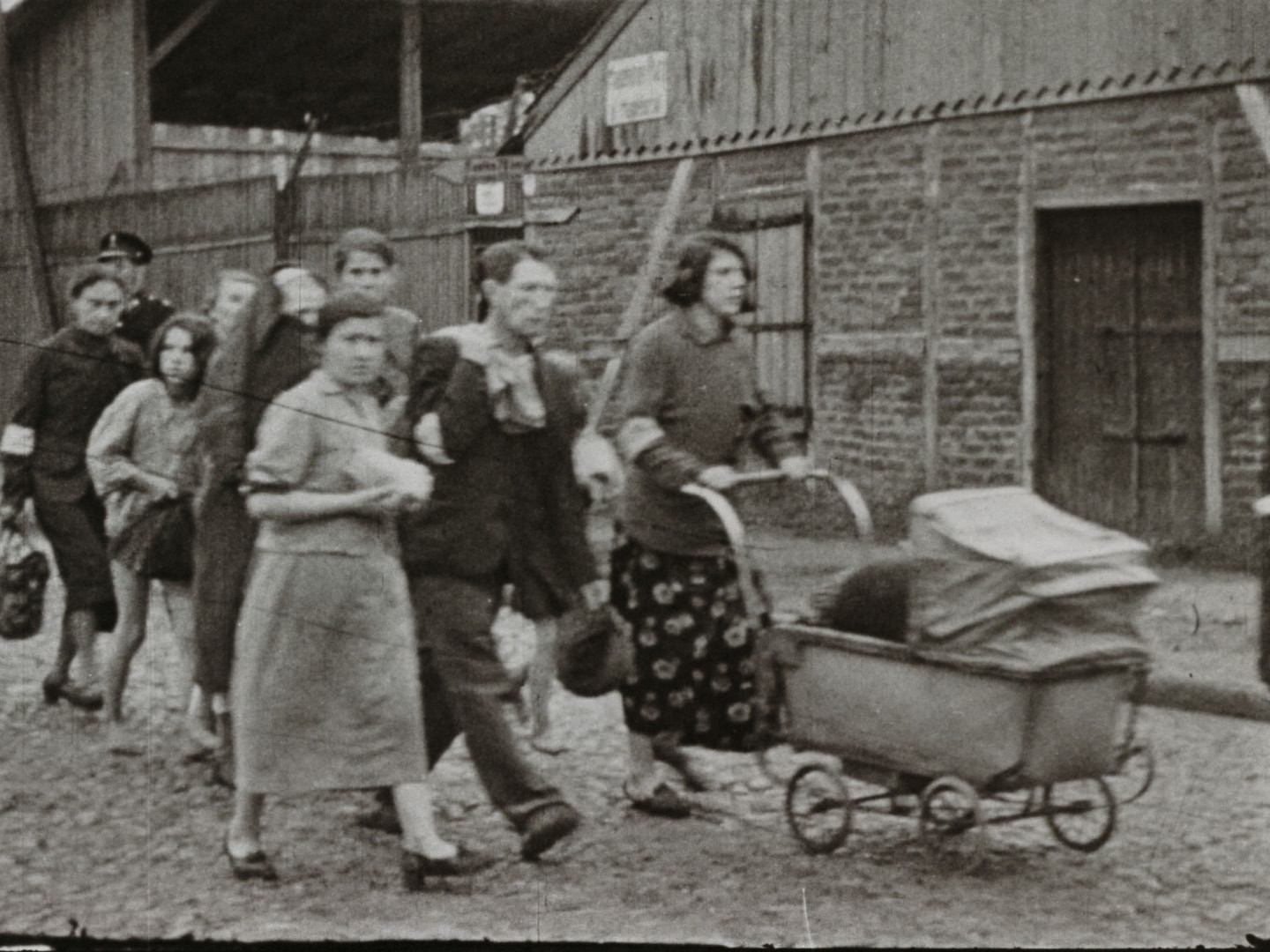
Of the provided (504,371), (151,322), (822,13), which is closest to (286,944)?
(504,371)

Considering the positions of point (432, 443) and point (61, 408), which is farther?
point (61, 408)

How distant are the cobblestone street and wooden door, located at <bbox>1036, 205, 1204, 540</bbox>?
5087mm

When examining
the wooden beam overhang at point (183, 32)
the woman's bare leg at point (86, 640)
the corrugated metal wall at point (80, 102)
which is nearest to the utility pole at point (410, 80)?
the wooden beam overhang at point (183, 32)

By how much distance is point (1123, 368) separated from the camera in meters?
13.2

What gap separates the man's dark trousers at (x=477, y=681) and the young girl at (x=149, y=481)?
1.96 metres

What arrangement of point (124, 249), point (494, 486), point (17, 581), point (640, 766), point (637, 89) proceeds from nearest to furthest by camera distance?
point (494, 486)
point (640, 766)
point (17, 581)
point (124, 249)
point (637, 89)

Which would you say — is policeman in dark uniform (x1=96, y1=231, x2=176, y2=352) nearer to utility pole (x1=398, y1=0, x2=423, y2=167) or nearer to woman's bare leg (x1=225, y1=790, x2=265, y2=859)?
woman's bare leg (x1=225, y1=790, x2=265, y2=859)

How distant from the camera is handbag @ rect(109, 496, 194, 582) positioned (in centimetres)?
823

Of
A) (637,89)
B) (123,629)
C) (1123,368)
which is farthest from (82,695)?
(637,89)

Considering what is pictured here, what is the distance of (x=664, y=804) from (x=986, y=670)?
1.54m

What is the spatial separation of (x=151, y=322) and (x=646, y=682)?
366 cm

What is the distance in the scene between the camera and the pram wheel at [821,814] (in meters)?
6.31

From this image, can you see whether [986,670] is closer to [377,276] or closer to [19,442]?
[377,276]

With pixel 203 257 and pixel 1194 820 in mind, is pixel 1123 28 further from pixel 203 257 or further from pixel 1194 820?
pixel 203 257
